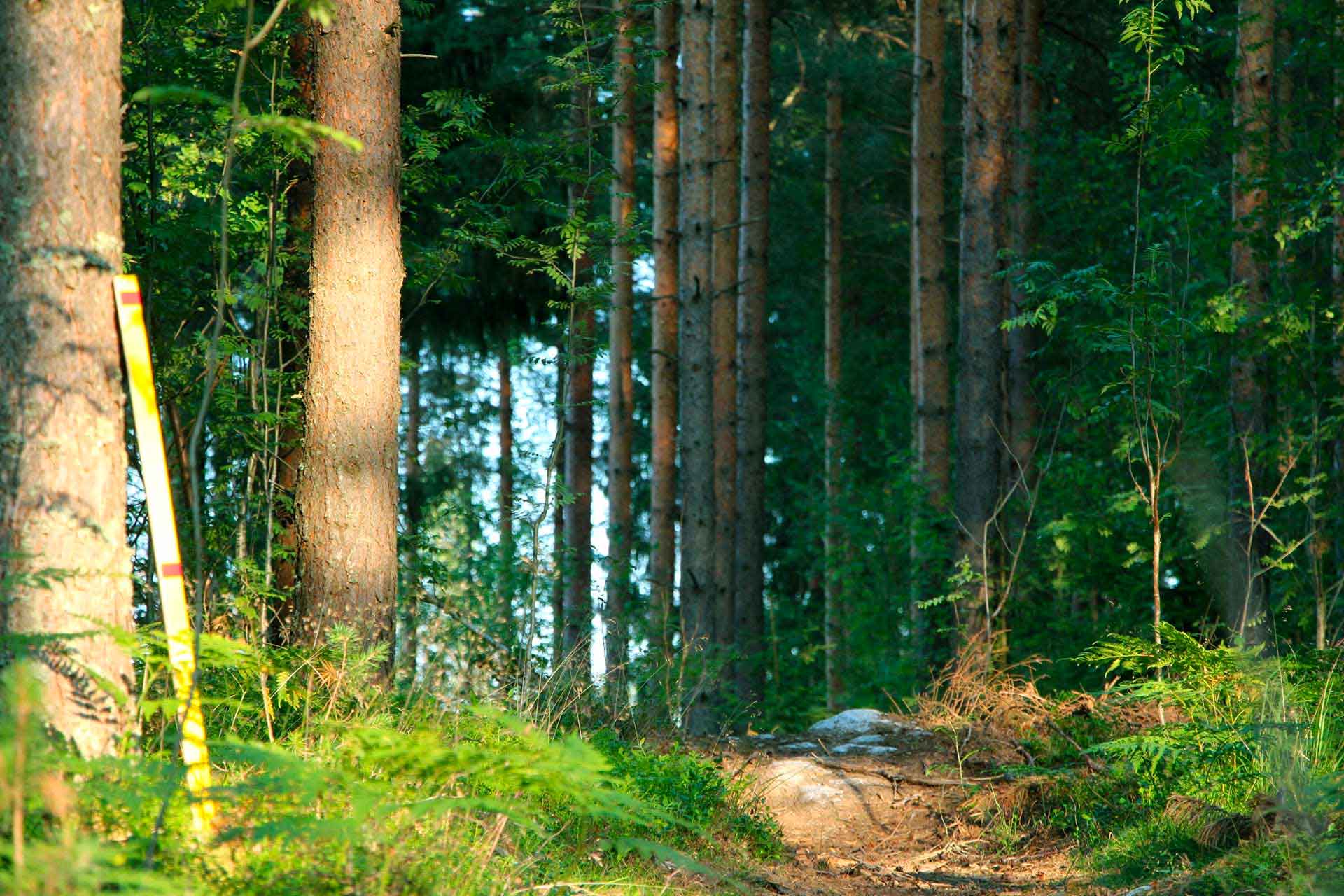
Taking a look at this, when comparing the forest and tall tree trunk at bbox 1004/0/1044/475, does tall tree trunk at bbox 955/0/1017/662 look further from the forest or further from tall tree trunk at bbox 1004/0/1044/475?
tall tree trunk at bbox 1004/0/1044/475

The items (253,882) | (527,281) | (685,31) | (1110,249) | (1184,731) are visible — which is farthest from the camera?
(1110,249)

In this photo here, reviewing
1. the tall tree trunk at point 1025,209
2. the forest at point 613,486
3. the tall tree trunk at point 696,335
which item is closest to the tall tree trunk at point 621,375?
the forest at point 613,486

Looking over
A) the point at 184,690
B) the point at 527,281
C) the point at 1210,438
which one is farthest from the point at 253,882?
the point at 527,281

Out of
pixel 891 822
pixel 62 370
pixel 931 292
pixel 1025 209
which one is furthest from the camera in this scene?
pixel 1025 209

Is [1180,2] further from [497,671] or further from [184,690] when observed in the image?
[184,690]

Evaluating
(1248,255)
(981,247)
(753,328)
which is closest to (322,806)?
(981,247)

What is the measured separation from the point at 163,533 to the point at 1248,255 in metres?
8.81

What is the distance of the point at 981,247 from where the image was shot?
1057cm

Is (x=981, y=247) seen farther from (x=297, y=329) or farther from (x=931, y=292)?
(x=297, y=329)

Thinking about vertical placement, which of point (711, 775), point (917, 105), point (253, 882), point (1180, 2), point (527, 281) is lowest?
point (711, 775)

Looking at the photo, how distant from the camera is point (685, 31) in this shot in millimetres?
12133

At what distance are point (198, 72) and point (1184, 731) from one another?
20.8 feet

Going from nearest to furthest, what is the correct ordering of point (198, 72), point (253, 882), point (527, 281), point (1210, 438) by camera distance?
1. point (253, 882)
2. point (198, 72)
3. point (1210, 438)
4. point (527, 281)

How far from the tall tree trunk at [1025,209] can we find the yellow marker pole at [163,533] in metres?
11.4
